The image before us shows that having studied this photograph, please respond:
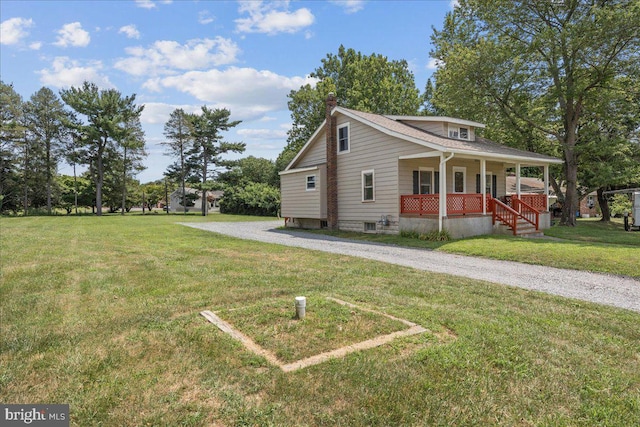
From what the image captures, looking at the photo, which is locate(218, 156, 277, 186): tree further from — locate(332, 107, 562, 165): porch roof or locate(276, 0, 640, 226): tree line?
locate(332, 107, 562, 165): porch roof

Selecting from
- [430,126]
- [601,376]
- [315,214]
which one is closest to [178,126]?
[315,214]

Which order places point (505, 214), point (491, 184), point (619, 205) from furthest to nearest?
point (619, 205) < point (491, 184) < point (505, 214)

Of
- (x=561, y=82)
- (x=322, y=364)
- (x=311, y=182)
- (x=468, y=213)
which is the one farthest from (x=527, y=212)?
(x=322, y=364)

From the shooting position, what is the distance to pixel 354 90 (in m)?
36.2

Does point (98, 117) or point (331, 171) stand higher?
point (98, 117)

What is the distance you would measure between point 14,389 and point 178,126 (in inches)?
1779

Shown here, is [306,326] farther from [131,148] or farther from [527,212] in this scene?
[131,148]

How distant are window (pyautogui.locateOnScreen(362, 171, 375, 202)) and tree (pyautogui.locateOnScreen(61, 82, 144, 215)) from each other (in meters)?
32.2

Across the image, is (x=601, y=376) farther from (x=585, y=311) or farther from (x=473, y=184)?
(x=473, y=184)

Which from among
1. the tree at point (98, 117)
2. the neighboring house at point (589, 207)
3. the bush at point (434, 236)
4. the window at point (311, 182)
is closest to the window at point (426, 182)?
the bush at point (434, 236)

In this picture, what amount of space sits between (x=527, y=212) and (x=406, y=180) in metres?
5.17

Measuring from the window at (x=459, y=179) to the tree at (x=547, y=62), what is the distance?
673 cm

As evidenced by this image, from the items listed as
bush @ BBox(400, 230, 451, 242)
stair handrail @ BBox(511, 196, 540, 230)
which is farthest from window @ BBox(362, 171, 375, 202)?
stair handrail @ BBox(511, 196, 540, 230)

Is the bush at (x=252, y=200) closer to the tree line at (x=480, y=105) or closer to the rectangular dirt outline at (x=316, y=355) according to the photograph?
the tree line at (x=480, y=105)
